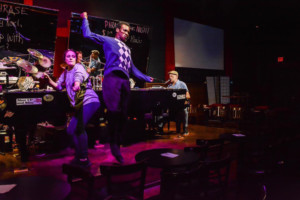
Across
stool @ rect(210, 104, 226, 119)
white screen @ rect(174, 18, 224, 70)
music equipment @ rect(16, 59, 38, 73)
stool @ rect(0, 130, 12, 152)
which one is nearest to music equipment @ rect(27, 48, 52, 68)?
music equipment @ rect(16, 59, 38, 73)

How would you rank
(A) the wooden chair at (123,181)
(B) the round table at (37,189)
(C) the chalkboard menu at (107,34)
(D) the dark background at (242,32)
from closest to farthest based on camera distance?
(B) the round table at (37,189) < (A) the wooden chair at (123,181) < (C) the chalkboard menu at (107,34) < (D) the dark background at (242,32)

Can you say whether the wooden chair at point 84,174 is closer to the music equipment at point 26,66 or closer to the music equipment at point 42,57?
the music equipment at point 26,66

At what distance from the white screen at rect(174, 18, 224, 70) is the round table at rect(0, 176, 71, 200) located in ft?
23.0

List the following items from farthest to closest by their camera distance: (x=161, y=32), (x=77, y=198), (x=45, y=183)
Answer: (x=161, y=32) → (x=77, y=198) → (x=45, y=183)

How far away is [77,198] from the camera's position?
3145mm

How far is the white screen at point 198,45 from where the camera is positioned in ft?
28.7

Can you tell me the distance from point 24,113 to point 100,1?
3.90m

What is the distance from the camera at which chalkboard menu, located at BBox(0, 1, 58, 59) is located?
4930 millimetres

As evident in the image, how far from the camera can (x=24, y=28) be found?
204 inches

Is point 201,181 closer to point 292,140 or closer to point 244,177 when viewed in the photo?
point 244,177

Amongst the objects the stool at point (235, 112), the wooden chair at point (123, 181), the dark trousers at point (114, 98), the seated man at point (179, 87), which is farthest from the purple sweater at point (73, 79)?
the stool at point (235, 112)

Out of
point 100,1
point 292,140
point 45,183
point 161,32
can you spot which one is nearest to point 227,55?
point 161,32

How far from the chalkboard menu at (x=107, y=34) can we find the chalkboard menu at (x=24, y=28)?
42 cm

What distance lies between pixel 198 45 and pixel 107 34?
4.36 meters
